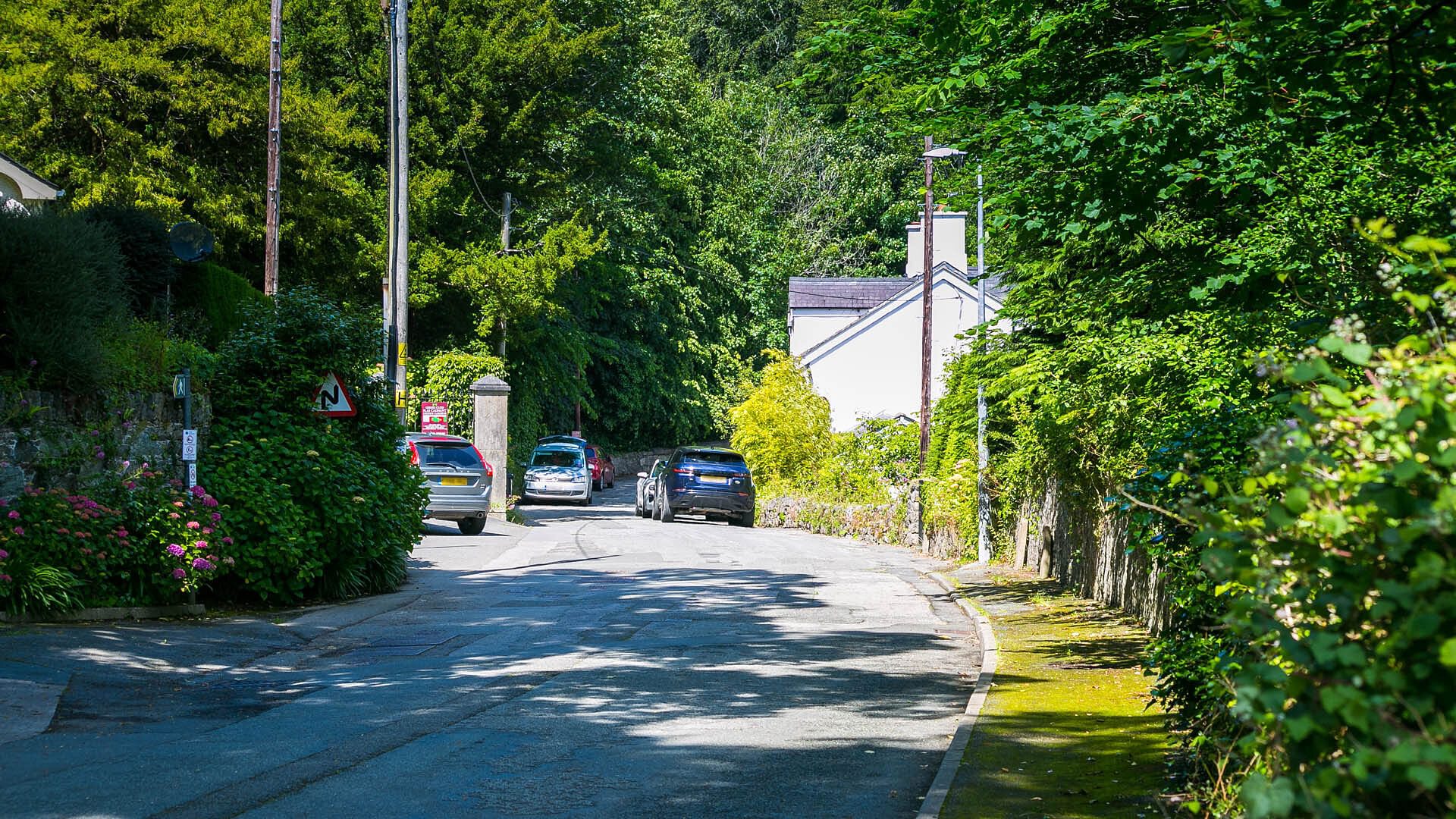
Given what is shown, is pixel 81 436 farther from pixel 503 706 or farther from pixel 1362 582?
pixel 1362 582

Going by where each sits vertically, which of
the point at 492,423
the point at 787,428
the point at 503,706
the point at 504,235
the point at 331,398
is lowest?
the point at 503,706

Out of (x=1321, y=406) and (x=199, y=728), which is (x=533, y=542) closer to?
(x=199, y=728)

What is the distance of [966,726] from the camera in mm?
8562

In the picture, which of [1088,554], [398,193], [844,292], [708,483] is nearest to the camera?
[1088,554]

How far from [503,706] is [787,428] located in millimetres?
28696

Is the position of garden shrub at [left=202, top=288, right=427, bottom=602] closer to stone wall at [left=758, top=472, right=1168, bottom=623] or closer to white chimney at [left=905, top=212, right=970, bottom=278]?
stone wall at [left=758, top=472, right=1168, bottom=623]

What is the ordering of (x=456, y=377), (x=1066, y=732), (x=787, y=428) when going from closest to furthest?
(x=1066, y=732) < (x=456, y=377) < (x=787, y=428)

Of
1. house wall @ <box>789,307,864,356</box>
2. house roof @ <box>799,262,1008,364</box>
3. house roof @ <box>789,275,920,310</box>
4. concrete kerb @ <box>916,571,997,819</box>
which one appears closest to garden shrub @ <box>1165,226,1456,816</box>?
concrete kerb @ <box>916,571,997,819</box>

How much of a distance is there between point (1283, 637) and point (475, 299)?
3515cm

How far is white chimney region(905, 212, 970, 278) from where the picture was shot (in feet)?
152

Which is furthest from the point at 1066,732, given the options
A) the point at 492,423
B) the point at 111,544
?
the point at 492,423

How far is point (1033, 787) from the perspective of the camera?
7.02 meters

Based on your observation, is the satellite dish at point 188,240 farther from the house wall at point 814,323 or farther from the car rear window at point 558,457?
the house wall at point 814,323

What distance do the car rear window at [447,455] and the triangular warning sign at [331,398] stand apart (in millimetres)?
9258
